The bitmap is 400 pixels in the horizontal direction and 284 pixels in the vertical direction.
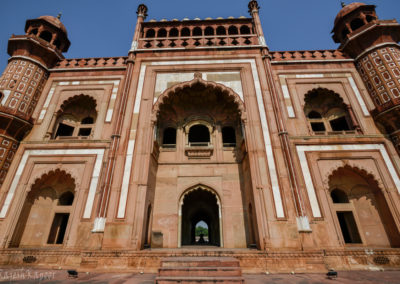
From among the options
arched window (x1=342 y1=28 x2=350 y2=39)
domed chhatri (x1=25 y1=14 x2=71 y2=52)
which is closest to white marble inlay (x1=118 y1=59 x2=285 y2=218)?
domed chhatri (x1=25 y1=14 x2=71 y2=52)

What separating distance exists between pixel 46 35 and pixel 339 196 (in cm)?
1985

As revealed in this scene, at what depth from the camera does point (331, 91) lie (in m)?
11.9

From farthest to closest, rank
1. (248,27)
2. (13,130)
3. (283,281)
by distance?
(248,27)
(13,130)
(283,281)

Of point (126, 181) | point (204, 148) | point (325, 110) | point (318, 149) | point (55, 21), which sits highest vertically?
point (55, 21)

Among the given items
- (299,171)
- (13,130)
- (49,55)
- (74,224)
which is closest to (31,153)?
(13,130)

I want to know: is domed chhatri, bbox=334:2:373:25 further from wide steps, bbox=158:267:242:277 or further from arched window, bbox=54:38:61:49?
arched window, bbox=54:38:61:49

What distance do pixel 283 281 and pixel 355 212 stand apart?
21.0 feet

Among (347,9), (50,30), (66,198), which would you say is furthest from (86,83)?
(347,9)

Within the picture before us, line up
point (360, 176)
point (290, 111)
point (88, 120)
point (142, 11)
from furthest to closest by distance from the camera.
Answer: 1. point (142, 11)
2. point (88, 120)
3. point (290, 111)
4. point (360, 176)

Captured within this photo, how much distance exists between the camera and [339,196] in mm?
10461

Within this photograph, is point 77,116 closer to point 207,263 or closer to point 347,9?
point 207,263

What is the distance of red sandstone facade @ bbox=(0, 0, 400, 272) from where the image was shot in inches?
321

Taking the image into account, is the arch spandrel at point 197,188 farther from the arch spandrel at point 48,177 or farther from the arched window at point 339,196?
the arched window at point 339,196

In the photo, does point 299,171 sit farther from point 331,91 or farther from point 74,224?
point 74,224
